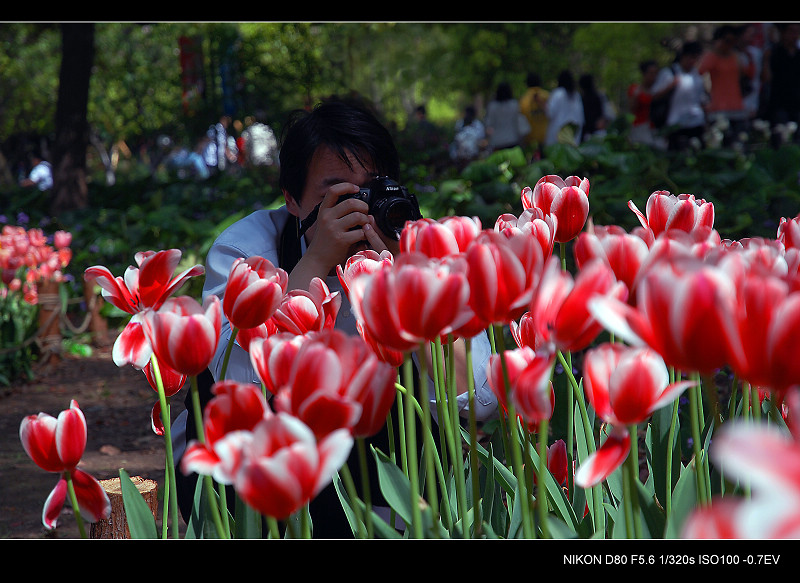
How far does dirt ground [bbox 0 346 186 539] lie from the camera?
368 cm

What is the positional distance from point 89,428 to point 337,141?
137 inches

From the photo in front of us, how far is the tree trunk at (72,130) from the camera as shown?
10188 millimetres

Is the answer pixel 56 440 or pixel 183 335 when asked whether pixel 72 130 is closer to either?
pixel 56 440

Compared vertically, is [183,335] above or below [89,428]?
above

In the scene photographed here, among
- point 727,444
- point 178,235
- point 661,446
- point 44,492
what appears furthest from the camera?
point 178,235

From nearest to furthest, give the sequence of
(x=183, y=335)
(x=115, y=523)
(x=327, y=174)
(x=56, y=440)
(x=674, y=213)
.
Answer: (x=183, y=335) → (x=56, y=440) → (x=674, y=213) → (x=115, y=523) → (x=327, y=174)

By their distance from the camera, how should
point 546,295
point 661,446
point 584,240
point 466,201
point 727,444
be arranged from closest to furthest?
point 727,444, point 546,295, point 584,240, point 661,446, point 466,201

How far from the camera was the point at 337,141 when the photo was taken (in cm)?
210

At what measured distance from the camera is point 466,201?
5152 millimetres

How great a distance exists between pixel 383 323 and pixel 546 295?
129 millimetres

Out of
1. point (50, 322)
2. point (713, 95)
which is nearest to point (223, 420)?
point (50, 322)

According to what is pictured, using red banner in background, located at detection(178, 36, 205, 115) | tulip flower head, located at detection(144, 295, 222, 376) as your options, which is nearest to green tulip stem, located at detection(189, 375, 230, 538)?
tulip flower head, located at detection(144, 295, 222, 376)
